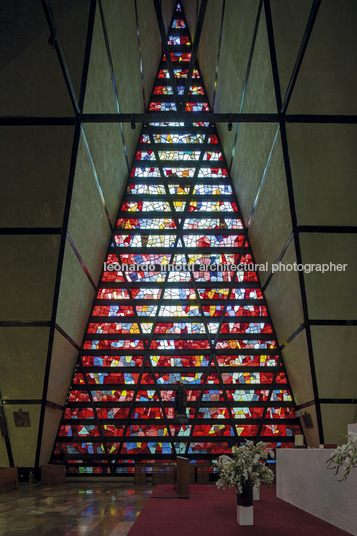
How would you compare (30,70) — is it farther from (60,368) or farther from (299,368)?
(299,368)

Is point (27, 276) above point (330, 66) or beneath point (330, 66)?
beneath

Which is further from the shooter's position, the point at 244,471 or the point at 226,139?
the point at 226,139

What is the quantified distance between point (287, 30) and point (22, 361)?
7.17 m

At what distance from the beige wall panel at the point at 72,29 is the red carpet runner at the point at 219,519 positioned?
5.74 meters

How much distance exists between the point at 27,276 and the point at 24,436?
4000 millimetres

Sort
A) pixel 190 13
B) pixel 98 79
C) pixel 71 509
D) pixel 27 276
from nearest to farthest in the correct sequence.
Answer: pixel 71 509, pixel 98 79, pixel 27 276, pixel 190 13

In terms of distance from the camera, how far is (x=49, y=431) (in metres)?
10.3

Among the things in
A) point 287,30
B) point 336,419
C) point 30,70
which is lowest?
point 336,419

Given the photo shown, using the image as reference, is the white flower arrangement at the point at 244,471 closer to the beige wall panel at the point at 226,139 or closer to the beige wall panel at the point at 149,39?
the beige wall panel at the point at 226,139

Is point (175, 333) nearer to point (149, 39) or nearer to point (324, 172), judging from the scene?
point (324, 172)

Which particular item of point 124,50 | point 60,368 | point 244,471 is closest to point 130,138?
point 124,50

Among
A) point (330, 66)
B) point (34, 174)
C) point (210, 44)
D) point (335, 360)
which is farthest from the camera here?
point (210, 44)

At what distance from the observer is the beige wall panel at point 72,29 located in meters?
5.92

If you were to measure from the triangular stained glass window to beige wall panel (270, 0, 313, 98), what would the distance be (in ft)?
17.5
